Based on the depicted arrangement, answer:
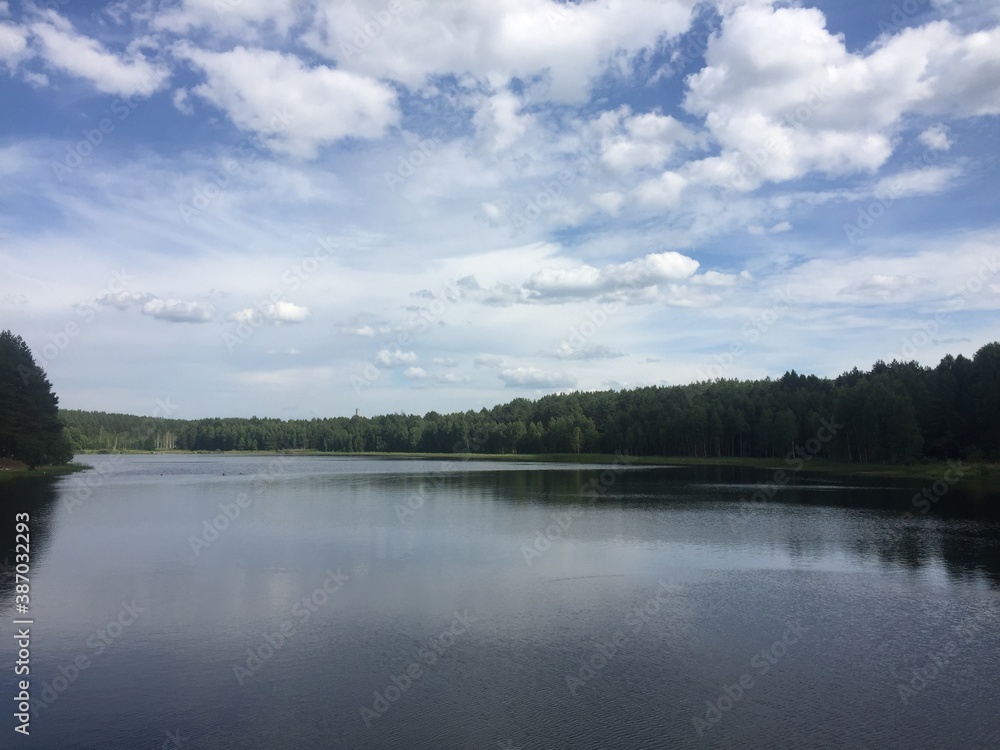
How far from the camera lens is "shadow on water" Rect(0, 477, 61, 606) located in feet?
71.3

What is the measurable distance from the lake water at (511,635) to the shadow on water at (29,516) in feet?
1.27

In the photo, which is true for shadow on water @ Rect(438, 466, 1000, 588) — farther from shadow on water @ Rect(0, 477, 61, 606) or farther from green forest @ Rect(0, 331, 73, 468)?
green forest @ Rect(0, 331, 73, 468)

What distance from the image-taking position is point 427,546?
27.8 m

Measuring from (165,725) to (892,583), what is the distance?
804 inches

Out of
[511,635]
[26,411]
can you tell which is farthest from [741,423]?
[511,635]

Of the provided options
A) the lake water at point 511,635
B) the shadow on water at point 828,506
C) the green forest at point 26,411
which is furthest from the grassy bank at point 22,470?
the shadow on water at point 828,506

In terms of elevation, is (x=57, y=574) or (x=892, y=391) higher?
(x=892, y=391)

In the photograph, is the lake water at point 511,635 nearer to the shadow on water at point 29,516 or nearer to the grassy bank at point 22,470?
the shadow on water at point 29,516

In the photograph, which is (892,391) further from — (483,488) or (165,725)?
(165,725)

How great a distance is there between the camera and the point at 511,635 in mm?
15844

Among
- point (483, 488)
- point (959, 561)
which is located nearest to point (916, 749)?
point (959, 561)

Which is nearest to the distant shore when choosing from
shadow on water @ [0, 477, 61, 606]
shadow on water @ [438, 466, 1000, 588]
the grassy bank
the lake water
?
the grassy bank

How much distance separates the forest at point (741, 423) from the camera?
66875 mm

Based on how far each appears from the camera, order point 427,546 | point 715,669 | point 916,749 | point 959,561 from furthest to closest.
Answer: point 427,546 → point 959,561 → point 715,669 → point 916,749
